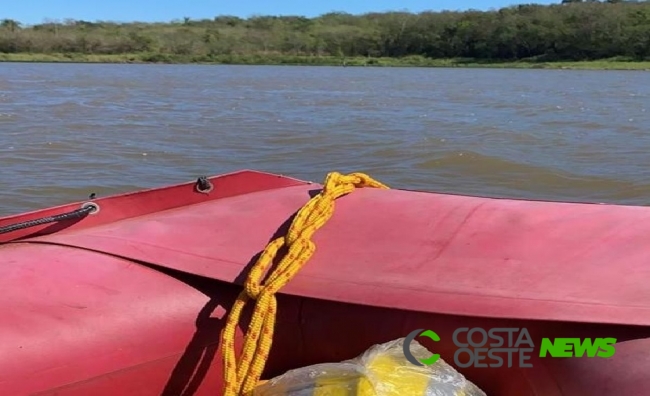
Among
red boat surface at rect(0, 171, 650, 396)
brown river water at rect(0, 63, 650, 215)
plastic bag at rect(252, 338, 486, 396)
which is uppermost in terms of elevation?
red boat surface at rect(0, 171, 650, 396)

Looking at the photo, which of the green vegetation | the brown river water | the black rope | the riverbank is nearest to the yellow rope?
the black rope

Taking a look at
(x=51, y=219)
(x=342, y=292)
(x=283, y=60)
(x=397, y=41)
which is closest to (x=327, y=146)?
(x=51, y=219)

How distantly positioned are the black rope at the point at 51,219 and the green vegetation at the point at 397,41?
47144mm

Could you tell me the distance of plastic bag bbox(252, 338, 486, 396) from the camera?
1452 mm

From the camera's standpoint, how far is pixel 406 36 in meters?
67.4

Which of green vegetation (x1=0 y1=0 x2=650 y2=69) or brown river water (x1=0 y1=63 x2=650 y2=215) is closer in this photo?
brown river water (x1=0 y1=63 x2=650 y2=215)

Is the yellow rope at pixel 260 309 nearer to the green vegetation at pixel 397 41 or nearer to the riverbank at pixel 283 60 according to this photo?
the green vegetation at pixel 397 41

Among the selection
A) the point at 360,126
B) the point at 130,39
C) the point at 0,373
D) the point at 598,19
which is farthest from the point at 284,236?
the point at 130,39

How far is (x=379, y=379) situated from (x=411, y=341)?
16cm

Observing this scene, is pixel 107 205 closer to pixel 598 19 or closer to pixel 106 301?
pixel 106 301

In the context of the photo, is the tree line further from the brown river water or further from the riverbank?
the brown river water

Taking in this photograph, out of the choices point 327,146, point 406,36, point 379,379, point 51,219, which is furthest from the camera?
point 406,36

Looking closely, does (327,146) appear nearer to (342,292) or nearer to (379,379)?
(342,292)

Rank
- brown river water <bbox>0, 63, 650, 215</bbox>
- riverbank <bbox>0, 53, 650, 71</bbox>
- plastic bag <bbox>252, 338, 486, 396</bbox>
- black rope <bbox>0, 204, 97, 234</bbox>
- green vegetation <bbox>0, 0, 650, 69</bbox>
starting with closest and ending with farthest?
1. plastic bag <bbox>252, 338, 486, 396</bbox>
2. black rope <bbox>0, 204, 97, 234</bbox>
3. brown river water <bbox>0, 63, 650, 215</bbox>
4. riverbank <bbox>0, 53, 650, 71</bbox>
5. green vegetation <bbox>0, 0, 650, 69</bbox>
